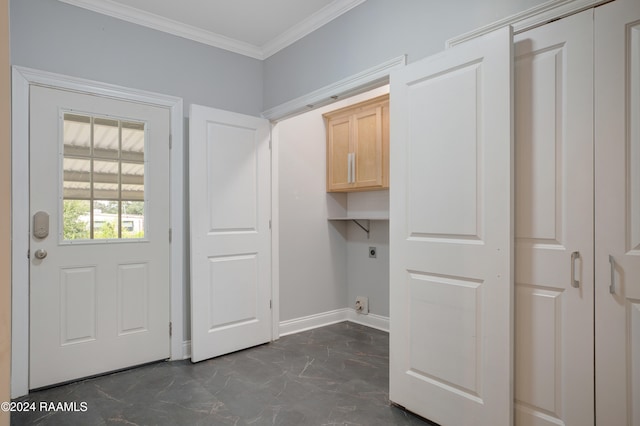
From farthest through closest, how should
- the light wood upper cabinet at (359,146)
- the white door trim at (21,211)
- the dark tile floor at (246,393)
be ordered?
the light wood upper cabinet at (359,146)
the white door trim at (21,211)
the dark tile floor at (246,393)

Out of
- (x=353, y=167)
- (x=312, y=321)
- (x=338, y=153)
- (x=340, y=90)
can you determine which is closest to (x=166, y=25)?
(x=340, y=90)

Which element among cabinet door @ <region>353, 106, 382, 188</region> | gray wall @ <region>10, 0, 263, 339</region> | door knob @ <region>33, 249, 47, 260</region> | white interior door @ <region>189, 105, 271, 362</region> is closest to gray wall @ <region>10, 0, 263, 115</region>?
gray wall @ <region>10, 0, 263, 339</region>

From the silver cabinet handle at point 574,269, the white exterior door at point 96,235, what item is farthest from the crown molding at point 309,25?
the silver cabinet handle at point 574,269

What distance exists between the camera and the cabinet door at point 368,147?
365 centimetres

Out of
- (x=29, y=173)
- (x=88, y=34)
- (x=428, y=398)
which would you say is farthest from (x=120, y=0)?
(x=428, y=398)

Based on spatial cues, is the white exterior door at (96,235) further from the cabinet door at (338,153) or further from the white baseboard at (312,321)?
the cabinet door at (338,153)

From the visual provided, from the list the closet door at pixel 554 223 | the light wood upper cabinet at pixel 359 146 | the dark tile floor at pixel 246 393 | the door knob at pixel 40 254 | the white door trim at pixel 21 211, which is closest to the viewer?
the closet door at pixel 554 223

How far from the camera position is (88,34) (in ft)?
8.97

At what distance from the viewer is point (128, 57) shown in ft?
9.55

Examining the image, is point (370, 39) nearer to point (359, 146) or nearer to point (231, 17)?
point (231, 17)

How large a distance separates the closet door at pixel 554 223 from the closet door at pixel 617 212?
40 mm

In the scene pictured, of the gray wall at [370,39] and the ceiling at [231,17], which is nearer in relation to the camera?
the gray wall at [370,39]

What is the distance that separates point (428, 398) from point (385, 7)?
2.47 meters

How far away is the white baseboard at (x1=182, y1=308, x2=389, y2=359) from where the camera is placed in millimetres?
3804
